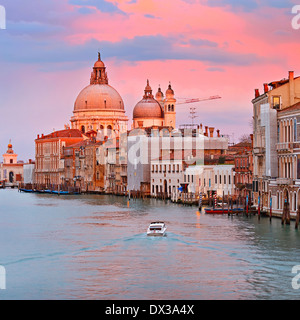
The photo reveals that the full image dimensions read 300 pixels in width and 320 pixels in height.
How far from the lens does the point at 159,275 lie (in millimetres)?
20234

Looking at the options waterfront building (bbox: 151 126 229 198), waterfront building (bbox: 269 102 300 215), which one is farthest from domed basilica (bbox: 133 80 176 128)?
waterfront building (bbox: 269 102 300 215)

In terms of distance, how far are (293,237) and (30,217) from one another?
16959 millimetres

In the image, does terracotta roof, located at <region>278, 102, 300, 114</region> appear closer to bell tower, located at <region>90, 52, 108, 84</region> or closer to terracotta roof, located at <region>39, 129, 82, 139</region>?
terracotta roof, located at <region>39, 129, 82, 139</region>

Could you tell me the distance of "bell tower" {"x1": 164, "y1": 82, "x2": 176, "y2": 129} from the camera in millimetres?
98250

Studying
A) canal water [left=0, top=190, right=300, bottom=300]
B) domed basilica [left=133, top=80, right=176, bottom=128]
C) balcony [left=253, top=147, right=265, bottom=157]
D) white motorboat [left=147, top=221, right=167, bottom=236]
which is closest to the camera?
canal water [left=0, top=190, right=300, bottom=300]

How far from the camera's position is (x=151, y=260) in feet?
74.2

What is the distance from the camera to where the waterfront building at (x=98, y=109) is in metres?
108

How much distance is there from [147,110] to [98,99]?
11.5 m

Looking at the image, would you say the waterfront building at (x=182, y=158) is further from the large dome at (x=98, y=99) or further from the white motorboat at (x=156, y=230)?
the large dome at (x=98, y=99)

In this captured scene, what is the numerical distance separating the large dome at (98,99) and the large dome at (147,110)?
9616 mm

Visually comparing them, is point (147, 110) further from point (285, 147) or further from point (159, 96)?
point (285, 147)

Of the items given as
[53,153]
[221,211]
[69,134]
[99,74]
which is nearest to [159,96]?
[99,74]

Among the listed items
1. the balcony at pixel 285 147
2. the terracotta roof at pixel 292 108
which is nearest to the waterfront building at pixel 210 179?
the balcony at pixel 285 147
